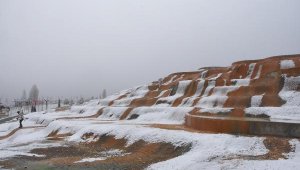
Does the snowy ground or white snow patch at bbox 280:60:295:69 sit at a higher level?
white snow patch at bbox 280:60:295:69

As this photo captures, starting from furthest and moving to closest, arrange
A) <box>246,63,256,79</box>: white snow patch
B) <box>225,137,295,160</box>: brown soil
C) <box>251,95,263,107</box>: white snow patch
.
Result: <box>246,63,256,79</box>: white snow patch, <box>251,95,263,107</box>: white snow patch, <box>225,137,295,160</box>: brown soil

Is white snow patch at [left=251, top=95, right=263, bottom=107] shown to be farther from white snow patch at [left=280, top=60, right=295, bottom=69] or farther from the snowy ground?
the snowy ground

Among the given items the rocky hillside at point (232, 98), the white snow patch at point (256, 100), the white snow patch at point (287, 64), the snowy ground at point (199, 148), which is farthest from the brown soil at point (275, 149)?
the white snow patch at point (287, 64)

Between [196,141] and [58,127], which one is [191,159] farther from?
[58,127]

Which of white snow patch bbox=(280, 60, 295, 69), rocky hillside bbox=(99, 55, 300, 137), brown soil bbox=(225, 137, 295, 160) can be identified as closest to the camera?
brown soil bbox=(225, 137, 295, 160)

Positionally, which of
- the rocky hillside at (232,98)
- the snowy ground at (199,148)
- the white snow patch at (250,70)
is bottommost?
the snowy ground at (199,148)

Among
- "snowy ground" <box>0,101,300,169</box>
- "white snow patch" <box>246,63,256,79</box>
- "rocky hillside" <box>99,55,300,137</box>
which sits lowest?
"snowy ground" <box>0,101,300,169</box>

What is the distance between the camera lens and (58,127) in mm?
29953

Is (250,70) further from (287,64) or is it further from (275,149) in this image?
(275,149)

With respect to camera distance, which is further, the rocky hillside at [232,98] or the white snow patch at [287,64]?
the white snow patch at [287,64]

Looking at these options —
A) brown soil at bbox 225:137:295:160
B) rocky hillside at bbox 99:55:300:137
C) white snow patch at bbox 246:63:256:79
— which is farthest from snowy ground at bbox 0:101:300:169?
white snow patch at bbox 246:63:256:79

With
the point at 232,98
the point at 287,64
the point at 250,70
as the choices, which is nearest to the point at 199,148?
the point at 232,98

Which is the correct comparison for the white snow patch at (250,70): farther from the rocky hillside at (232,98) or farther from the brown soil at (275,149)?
the brown soil at (275,149)

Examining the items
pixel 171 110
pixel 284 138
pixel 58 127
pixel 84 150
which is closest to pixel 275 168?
pixel 284 138
